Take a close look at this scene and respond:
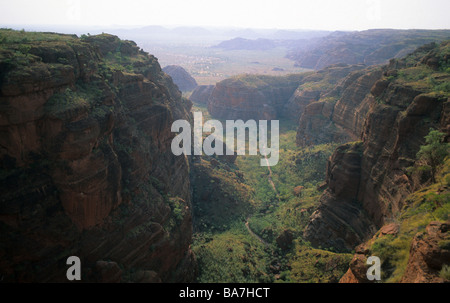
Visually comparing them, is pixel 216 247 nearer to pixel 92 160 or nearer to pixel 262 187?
pixel 92 160

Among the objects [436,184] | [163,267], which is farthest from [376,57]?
[163,267]

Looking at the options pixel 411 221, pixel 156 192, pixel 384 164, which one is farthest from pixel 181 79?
pixel 411 221

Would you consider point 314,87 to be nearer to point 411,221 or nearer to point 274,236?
point 274,236

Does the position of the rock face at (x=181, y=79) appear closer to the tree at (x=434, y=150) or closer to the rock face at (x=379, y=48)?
the rock face at (x=379, y=48)

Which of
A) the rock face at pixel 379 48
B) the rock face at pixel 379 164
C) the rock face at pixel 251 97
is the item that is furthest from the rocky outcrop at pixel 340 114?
the rock face at pixel 379 48

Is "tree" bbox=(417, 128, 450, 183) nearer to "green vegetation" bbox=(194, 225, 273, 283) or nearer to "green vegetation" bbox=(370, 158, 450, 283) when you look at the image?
"green vegetation" bbox=(370, 158, 450, 283)

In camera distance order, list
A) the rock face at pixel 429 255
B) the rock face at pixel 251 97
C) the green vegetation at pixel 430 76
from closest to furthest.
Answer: the rock face at pixel 429 255 → the green vegetation at pixel 430 76 → the rock face at pixel 251 97
